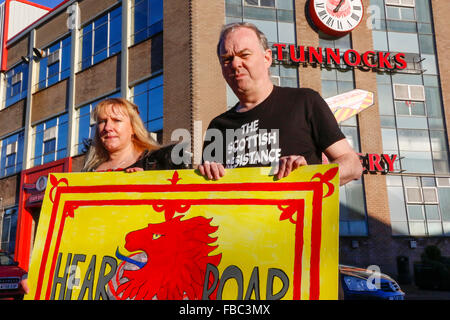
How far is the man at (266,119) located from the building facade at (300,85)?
41.1 feet

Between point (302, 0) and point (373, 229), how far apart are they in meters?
10.2

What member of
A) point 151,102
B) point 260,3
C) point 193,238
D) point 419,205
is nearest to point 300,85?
point 260,3

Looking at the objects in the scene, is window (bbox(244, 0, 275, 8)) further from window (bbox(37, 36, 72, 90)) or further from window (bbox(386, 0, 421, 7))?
window (bbox(37, 36, 72, 90))

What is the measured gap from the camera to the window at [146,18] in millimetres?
18000

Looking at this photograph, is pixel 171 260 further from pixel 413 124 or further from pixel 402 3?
pixel 402 3

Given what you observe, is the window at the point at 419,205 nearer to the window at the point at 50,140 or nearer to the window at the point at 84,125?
the window at the point at 84,125

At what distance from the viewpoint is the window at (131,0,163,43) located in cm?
1800

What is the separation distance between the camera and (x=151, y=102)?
17391 mm

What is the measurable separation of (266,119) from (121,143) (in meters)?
0.99

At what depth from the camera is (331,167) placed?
6.79 feet

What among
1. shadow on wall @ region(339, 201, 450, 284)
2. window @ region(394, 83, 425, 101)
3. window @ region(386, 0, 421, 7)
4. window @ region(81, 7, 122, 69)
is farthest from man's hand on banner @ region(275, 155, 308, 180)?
window @ region(386, 0, 421, 7)

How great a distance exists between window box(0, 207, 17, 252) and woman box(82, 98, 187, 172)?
875 inches
